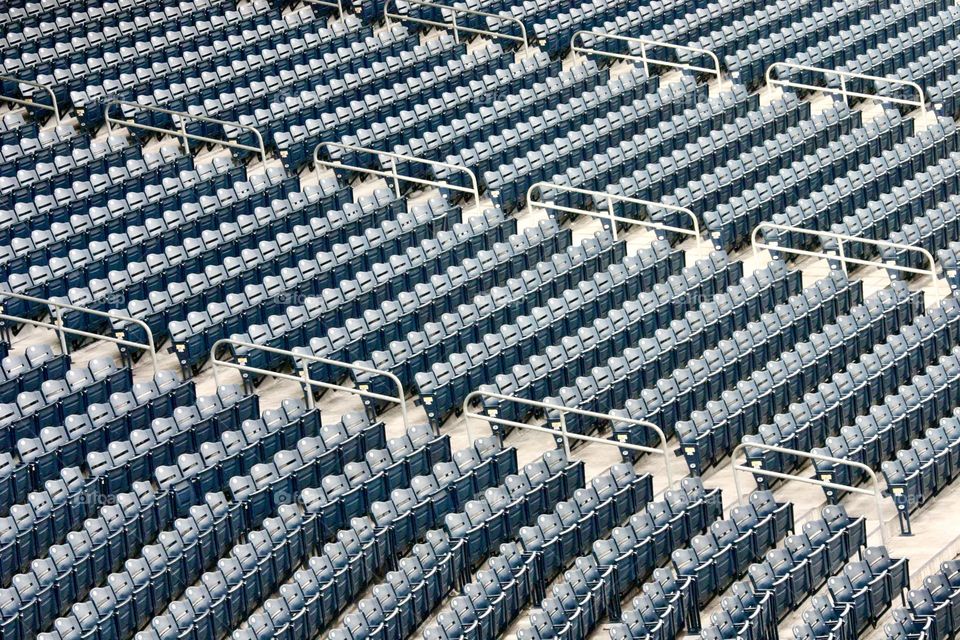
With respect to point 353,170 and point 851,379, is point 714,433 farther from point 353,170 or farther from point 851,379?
point 353,170

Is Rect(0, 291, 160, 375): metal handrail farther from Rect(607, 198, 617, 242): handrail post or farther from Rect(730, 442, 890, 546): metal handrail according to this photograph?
Rect(730, 442, 890, 546): metal handrail

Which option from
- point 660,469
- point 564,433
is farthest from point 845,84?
point 564,433

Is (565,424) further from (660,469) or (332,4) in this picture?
(332,4)

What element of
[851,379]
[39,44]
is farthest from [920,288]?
[39,44]

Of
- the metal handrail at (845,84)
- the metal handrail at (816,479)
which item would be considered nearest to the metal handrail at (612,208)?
the metal handrail at (845,84)

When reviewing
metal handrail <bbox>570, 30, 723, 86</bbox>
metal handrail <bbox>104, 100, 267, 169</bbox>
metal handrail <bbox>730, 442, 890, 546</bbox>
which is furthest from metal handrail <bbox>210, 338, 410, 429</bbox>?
metal handrail <bbox>570, 30, 723, 86</bbox>

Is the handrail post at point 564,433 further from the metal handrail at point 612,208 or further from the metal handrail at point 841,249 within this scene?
the metal handrail at point 841,249
